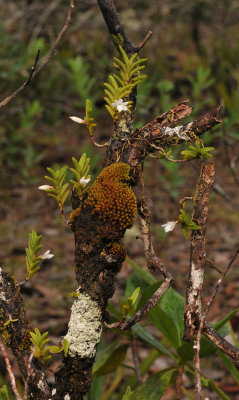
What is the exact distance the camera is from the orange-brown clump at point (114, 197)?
0.97 meters

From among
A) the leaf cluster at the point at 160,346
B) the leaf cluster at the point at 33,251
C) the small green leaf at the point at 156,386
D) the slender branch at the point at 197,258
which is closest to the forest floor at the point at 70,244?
the leaf cluster at the point at 160,346

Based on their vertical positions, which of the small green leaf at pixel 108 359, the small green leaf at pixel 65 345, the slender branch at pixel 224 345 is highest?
the small green leaf at pixel 65 345

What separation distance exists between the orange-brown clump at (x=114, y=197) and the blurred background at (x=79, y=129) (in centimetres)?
105

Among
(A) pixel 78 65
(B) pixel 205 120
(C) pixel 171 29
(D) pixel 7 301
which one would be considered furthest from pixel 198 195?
(C) pixel 171 29

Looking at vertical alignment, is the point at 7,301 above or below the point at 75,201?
below

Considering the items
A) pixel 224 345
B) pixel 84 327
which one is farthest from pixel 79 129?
pixel 224 345

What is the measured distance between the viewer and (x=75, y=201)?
1.02 m

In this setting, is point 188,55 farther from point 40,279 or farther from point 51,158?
point 40,279

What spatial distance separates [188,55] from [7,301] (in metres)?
5.21

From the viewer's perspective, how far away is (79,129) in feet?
16.4

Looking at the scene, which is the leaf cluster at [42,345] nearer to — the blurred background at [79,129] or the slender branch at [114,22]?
the slender branch at [114,22]

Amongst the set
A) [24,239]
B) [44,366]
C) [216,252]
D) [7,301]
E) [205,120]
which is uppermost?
[205,120]

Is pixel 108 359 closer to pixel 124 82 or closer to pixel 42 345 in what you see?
pixel 42 345

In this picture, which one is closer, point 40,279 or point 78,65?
point 78,65
